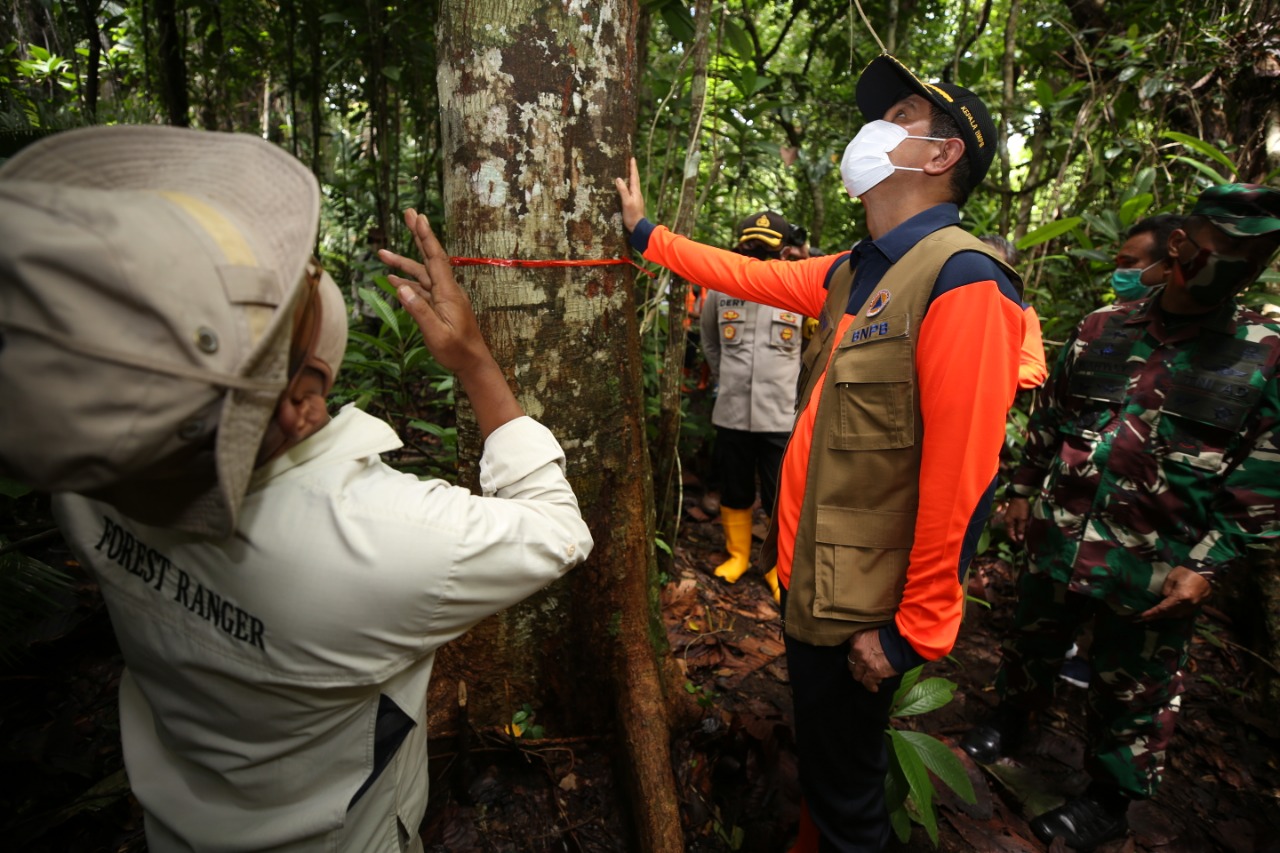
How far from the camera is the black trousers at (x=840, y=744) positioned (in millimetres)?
1845

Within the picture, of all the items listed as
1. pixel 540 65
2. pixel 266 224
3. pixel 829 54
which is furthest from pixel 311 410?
A: pixel 829 54

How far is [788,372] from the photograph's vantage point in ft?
14.3

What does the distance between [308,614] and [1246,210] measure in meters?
2.91

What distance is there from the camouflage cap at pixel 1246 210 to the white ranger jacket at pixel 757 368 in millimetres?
2374

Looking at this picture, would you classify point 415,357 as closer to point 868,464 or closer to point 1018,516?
point 868,464

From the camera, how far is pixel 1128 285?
3.09 m

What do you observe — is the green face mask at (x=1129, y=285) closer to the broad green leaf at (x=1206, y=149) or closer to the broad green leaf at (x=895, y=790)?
the broad green leaf at (x=1206, y=149)

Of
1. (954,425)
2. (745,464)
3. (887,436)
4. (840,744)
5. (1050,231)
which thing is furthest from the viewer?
(745,464)

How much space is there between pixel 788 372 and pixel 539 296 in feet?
9.13

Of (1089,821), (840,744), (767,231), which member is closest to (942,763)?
(840,744)

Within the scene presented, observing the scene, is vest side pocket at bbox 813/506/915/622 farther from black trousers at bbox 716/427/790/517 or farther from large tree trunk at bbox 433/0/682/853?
black trousers at bbox 716/427/790/517

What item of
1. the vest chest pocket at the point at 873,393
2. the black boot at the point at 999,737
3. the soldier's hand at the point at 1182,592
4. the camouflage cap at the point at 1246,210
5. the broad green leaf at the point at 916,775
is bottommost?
the black boot at the point at 999,737

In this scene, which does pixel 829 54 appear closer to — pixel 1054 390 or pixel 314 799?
pixel 1054 390

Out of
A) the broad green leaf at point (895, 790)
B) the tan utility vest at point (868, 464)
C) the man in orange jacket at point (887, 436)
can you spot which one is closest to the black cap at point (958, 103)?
the man in orange jacket at point (887, 436)
